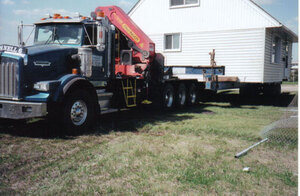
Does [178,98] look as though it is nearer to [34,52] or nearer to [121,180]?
[34,52]

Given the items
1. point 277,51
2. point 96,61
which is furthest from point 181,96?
point 277,51

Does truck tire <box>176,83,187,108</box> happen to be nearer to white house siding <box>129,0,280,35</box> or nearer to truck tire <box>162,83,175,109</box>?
truck tire <box>162,83,175,109</box>

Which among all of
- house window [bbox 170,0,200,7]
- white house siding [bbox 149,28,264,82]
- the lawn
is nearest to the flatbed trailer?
the lawn

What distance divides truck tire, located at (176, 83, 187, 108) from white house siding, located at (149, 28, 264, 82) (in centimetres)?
281

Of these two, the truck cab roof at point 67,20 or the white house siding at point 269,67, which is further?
the white house siding at point 269,67

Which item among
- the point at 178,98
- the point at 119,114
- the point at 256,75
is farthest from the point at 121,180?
the point at 256,75

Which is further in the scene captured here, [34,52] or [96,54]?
[96,54]

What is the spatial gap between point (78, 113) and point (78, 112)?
0.08 feet

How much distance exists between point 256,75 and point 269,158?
8989 mm

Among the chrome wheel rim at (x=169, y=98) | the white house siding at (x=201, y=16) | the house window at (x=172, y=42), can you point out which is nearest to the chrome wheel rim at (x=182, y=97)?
the chrome wheel rim at (x=169, y=98)

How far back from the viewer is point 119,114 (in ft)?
34.8

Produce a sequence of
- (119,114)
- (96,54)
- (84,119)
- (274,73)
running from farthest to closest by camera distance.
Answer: (274,73) < (119,114) < (96,54) < (84,119)

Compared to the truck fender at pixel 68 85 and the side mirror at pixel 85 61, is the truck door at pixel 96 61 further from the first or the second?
the truck fender at pixel 68 85

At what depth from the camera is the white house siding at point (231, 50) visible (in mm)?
13586
